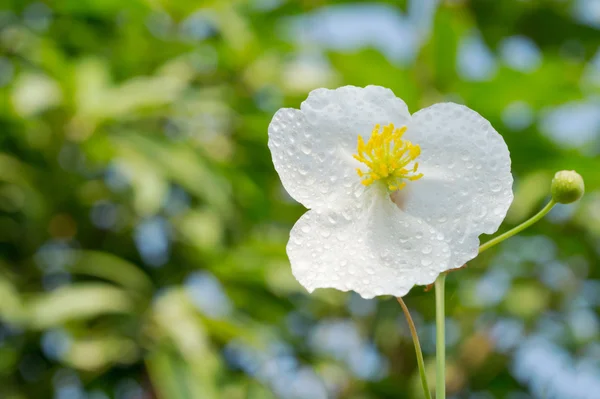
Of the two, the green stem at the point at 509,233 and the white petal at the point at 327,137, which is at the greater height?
the white petal at the point at 327,137

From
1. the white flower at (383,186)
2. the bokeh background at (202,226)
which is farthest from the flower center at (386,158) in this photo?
the bokeh background at (202,226)

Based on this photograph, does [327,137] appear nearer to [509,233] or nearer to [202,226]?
[509,233]

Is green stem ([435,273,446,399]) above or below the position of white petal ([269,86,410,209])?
below

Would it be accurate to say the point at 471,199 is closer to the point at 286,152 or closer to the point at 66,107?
the point at 286,152

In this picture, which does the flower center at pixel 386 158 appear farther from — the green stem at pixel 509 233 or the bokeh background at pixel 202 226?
the bokeh background at pixel 202 226

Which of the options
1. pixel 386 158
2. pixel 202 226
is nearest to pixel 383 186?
pixel 386 158

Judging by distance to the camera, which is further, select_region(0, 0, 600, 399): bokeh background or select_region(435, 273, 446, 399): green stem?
select_region(0, 0, 600, 399): bokeh background

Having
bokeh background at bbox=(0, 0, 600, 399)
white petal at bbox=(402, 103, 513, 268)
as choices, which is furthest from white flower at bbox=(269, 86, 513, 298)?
Result: bokeh background at bbox=(0, 0, 600, 399)

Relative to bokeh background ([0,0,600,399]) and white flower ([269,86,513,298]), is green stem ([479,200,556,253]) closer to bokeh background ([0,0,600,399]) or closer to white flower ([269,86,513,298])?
white flower ([269,86,513,298])
